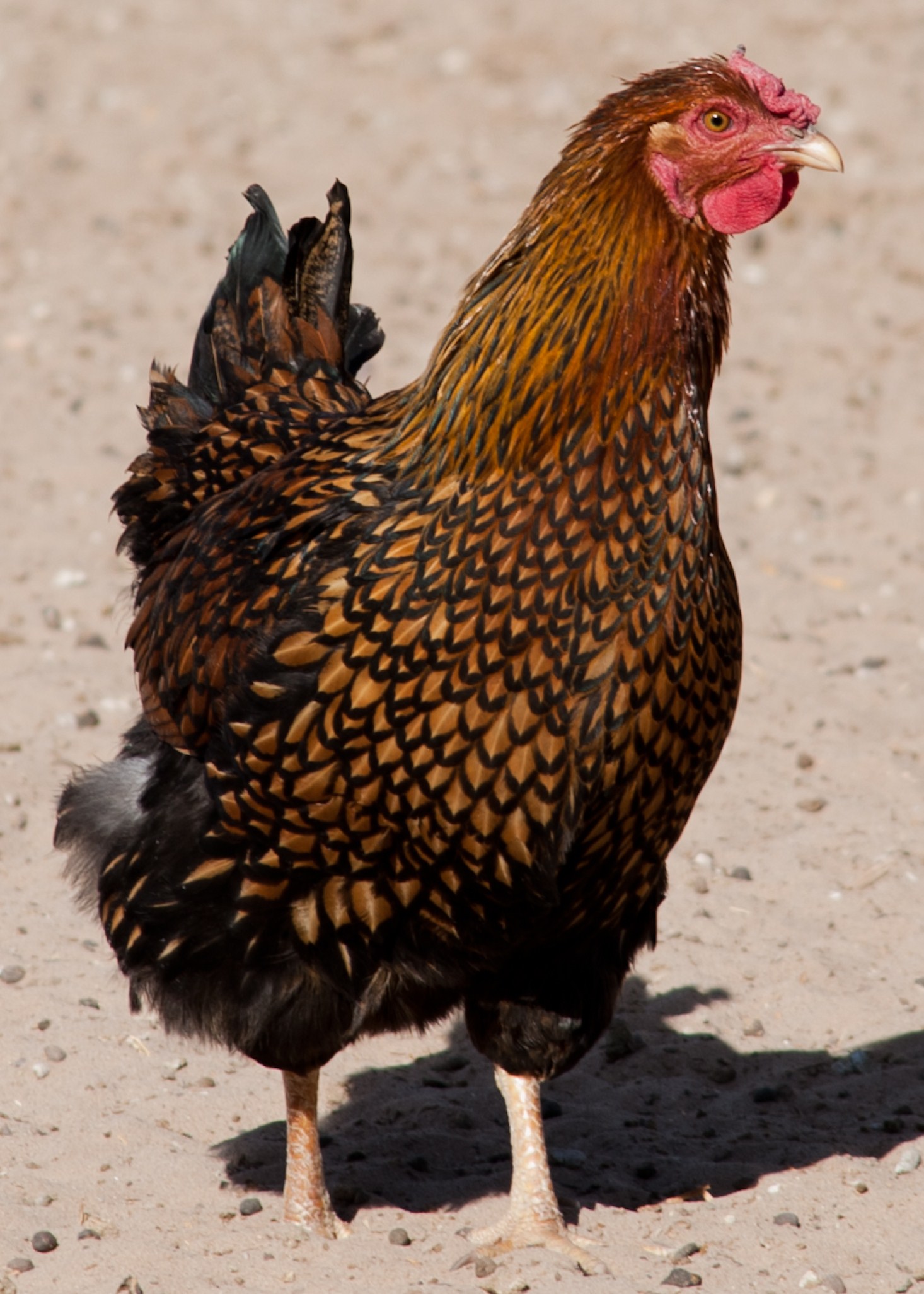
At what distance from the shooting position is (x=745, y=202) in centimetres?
367

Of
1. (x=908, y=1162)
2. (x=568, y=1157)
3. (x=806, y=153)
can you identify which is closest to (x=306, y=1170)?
(x=568, y=1157)

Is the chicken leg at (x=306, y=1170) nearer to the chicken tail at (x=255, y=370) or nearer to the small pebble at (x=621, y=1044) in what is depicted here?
the small pebble at (x=621, y=1044)

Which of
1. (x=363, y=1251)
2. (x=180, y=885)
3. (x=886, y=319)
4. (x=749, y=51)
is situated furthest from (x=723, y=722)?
(x=749, y=51)

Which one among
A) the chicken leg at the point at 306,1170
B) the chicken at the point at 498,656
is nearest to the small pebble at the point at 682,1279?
the chicken at the point at 498,656

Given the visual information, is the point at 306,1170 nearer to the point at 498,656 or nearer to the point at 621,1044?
the point at 621,1044

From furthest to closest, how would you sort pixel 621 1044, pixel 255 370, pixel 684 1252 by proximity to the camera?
pixel 621 1044, pixel 255 370, pixel 684 1252

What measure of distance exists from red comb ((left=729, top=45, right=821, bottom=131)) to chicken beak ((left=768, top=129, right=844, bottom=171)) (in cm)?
5

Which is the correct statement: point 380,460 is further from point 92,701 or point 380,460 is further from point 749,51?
point 749,51

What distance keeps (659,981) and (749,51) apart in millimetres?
9021

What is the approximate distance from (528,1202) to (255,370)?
7.74 ft

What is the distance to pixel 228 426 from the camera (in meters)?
4.81

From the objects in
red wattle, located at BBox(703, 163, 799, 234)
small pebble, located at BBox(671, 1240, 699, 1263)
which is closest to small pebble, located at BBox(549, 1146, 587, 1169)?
small pebble, located at BBox(671, 1240, 699, 1263)

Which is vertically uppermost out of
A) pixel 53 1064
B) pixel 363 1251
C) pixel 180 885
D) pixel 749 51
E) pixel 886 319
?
pixel 749 51

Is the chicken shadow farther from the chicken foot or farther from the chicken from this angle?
the chicken
